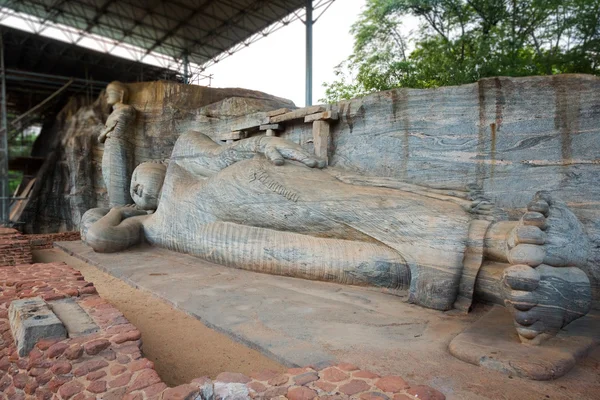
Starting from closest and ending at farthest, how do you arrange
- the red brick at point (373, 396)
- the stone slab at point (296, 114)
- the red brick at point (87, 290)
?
the red brick at point (373, 396)
the red brick at point (87, 290)
the stone slab at point (296, 114)

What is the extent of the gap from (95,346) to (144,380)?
43 centimetres

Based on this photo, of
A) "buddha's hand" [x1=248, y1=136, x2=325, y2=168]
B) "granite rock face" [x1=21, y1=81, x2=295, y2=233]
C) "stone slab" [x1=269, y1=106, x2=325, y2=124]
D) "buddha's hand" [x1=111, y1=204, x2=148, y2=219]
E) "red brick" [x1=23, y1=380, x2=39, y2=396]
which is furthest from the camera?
"granite rock face" [x1=21, y1=81, x2=295, y2=233]

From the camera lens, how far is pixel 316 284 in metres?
3.38

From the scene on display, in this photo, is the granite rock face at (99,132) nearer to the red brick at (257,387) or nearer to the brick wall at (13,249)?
the brick wall at (13,249)

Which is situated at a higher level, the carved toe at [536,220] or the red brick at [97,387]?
the carved toe at [536,220]

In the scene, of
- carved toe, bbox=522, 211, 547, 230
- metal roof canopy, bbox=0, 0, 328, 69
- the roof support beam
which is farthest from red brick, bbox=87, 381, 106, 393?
metal roof canopy, bbox=0, 0, 328, 69

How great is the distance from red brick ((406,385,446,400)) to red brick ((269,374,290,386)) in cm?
50

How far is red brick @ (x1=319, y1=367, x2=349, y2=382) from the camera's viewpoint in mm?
1650

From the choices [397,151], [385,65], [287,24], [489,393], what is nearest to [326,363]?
[489,393]

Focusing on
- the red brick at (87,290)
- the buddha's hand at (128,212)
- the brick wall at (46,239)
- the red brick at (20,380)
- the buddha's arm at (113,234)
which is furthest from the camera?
the brick wall at (46,239)

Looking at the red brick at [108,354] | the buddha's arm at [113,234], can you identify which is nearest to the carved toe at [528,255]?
the red brick at [108,354]

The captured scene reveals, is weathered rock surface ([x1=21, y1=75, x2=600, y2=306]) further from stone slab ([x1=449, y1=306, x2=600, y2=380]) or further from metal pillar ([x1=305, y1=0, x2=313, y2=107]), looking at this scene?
metal pillar ([x1=305, y1=0, x2=313, y2=107])

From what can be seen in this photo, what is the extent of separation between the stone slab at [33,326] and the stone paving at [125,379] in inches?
2.2

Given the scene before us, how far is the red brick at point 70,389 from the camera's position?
5.50 feet
